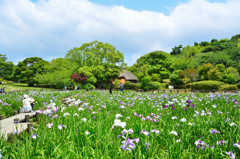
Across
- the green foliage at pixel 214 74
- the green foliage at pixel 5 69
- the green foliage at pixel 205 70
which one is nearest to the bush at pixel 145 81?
the green foliage at pixel 205 70

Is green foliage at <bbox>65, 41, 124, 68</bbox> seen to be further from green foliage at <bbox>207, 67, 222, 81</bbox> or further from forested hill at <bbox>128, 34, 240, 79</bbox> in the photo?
green foliage at <bbox>207, 67, 222, 81</bbox>

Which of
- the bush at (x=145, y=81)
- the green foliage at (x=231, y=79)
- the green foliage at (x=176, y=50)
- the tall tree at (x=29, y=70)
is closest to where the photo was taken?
the bush at (x=145, y=81)

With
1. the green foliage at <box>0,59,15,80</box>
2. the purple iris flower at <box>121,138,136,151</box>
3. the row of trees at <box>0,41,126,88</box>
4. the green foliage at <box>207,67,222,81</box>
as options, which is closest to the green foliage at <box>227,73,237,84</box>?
the green foliage at <box>207,67,222,81</box>

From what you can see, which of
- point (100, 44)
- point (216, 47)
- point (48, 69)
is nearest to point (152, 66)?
point (100, 44)

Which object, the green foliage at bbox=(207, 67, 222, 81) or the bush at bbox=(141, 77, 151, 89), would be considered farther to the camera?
the bush at bbox=(141, 77, 151, 89)

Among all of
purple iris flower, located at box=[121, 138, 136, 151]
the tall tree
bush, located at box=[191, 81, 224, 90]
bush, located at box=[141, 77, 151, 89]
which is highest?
the tall tree

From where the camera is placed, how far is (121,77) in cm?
4675

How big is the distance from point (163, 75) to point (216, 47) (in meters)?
21.1

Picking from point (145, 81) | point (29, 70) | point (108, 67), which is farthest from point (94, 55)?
point (29, 70)

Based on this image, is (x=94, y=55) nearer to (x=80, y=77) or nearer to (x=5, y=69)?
(x=80, y=77)

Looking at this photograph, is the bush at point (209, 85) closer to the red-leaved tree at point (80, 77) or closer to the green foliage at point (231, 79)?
the green foliage at point (231, 79)

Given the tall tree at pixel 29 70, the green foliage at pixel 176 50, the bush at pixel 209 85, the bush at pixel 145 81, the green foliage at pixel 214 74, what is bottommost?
the bush at pixel 209 85

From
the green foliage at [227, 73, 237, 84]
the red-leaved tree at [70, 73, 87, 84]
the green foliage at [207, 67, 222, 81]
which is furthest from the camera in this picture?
the red-leaved tree at [70, 73, 87, 84]

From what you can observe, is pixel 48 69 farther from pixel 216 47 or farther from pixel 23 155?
pixel 216 47
